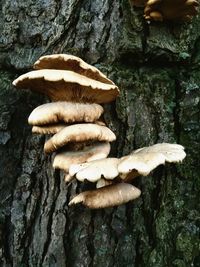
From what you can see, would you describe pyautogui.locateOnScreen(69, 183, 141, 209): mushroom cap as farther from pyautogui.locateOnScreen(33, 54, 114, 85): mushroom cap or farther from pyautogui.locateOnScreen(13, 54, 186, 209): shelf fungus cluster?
pyautogui.locateOnScreen(33, 54, 114, 85): mushroom cap

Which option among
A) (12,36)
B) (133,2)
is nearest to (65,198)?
(12,36)

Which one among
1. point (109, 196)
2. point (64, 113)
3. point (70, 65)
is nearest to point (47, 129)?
point (64, 113)

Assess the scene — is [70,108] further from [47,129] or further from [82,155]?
[82,155]

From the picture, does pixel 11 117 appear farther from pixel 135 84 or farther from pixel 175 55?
pixel 175 55

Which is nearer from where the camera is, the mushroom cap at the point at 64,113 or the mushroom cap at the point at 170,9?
the mushroom cap at the point at 64,113

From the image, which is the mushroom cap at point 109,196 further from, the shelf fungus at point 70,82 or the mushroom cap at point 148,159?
the shelf fungus at point 70,82

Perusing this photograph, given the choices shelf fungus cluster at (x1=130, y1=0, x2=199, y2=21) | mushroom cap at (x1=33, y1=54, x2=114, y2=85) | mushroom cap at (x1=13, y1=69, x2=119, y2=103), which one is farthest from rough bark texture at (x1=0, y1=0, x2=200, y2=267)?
mushroom cap at (x1=33, y1=54, x2=114, y2=85)

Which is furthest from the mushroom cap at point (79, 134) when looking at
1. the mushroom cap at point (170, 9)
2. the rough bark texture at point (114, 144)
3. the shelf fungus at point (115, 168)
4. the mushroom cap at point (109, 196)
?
the mushroom cap at point (170, 9)
